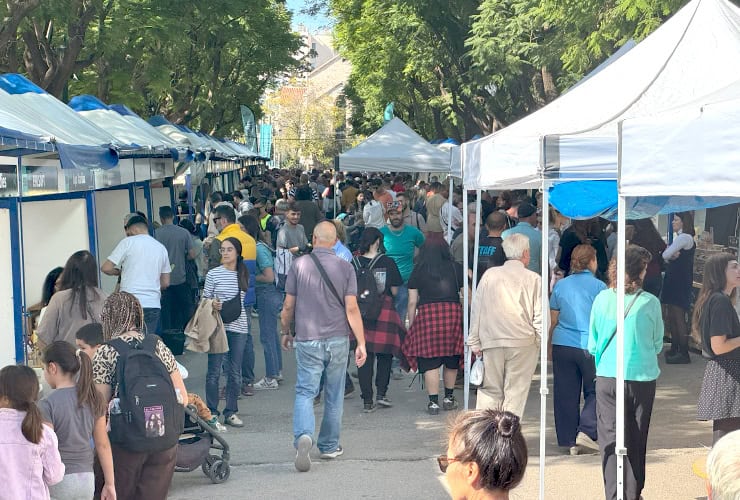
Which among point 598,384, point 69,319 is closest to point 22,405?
point 69,319

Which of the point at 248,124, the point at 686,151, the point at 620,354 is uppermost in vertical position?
Result: the point at 248,124

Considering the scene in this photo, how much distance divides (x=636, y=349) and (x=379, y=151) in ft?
38.3

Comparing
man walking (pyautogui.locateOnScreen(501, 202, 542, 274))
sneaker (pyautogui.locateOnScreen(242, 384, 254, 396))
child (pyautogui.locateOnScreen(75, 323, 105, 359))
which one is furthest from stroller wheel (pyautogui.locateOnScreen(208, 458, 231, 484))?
man walking (pyautogui.locateOnScreen(501, 202, 542, 274))

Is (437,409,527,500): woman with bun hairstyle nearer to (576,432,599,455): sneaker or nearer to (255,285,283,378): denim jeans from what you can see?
(576,432,599,455): sneaker

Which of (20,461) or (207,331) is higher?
(20,461)

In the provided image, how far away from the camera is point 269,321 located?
1097 cm

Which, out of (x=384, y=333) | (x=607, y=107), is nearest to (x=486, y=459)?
(x=607, y=107)

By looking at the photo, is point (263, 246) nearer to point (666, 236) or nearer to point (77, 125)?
point (77, 125)

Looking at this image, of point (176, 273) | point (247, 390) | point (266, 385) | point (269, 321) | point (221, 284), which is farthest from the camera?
point (176, 273)

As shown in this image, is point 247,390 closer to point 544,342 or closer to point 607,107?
point 544,342

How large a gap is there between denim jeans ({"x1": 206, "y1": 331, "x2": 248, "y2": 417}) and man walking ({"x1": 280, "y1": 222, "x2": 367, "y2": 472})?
148 centimetres

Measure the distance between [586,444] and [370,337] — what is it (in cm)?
241

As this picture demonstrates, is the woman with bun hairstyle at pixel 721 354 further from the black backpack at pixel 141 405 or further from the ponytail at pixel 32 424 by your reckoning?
the ponytail at pixel 32 424

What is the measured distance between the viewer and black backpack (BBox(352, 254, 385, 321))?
9.72 m
